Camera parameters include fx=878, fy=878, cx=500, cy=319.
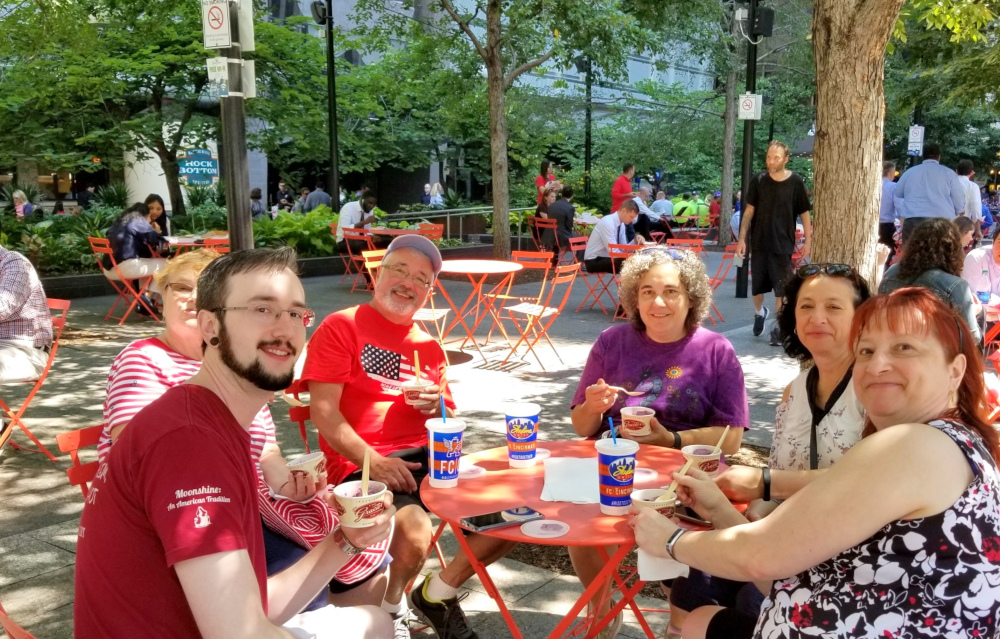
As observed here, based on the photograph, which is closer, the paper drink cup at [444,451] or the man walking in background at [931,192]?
the paper drink cup at [444,451]

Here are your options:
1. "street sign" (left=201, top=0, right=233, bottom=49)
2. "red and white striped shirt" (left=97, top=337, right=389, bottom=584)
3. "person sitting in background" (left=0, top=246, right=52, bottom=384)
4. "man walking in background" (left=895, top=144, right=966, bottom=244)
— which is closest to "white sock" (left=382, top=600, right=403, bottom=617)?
"red and white striped shirt" (left=97, top=337, right=389, bottom=584)

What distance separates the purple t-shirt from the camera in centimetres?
339

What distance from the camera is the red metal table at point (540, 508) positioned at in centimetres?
236

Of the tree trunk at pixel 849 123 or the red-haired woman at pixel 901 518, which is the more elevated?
the tree trunk at pixel 849 123

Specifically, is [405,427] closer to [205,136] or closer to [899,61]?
[205,136]

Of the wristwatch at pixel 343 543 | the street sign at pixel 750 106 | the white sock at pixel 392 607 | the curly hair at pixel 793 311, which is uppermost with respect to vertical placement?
the street sign at pixel 750 106

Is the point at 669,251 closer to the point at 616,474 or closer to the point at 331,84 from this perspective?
the point at 616,474

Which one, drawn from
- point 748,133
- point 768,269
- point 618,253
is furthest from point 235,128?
point 748,133

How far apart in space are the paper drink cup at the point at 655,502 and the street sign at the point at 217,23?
17.1 ft

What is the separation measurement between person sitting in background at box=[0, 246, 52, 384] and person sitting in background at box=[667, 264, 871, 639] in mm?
3872

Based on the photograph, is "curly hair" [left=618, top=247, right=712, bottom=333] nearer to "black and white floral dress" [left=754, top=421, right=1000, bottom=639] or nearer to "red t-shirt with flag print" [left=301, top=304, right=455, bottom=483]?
"red t-shirt with flag print" [left=301, top=304, right=455, bottom=483]

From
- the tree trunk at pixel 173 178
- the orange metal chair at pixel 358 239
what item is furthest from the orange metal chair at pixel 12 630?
the tree trunk at pixel 173 178

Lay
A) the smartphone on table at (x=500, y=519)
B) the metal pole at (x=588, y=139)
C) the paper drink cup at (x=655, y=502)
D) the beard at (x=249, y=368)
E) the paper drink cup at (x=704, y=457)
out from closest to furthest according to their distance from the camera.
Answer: the beard at (x=249, y=368), the paper drink cup at (x=655, y=502), the smartphone on table at (x=500, y=519), the paper drink cup at (x=704, y=457), the metal pole at (x=588, y=139)

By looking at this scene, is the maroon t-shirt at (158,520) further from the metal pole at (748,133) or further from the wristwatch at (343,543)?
the metal pole at (748,133)
